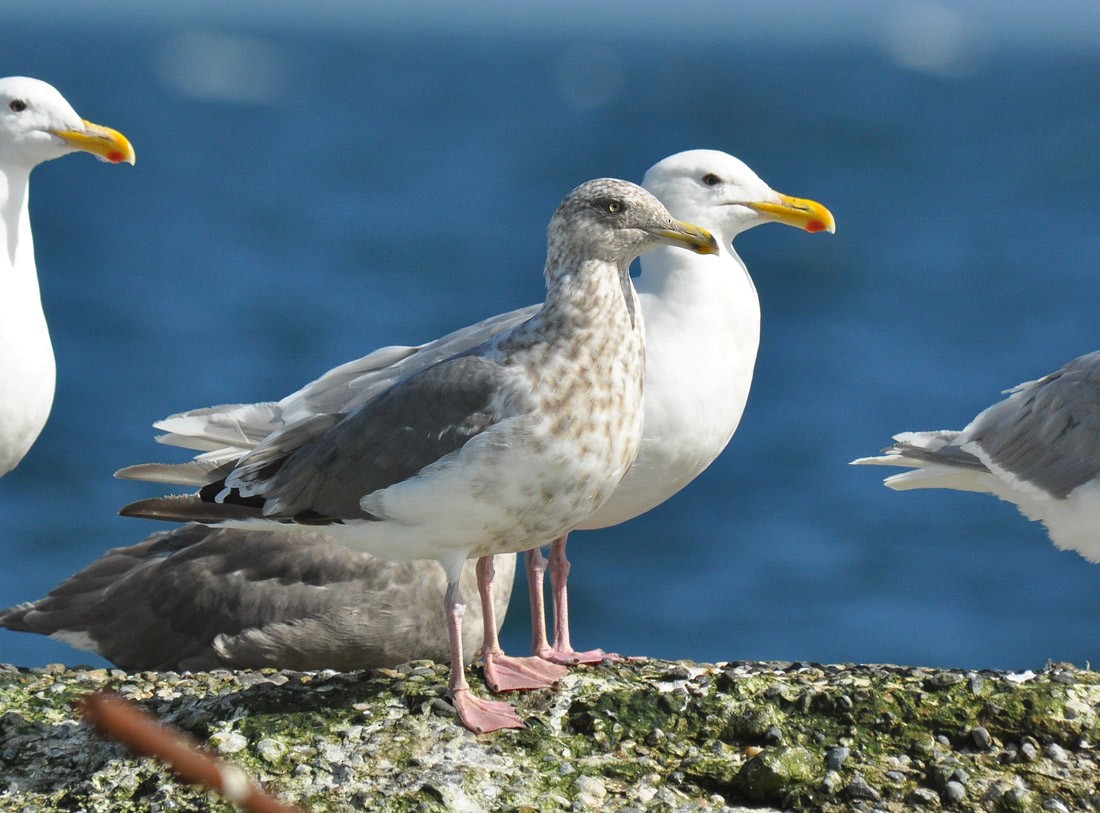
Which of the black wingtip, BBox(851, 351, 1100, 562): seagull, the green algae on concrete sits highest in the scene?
BBox(851, 351, 1100, 562): seagull

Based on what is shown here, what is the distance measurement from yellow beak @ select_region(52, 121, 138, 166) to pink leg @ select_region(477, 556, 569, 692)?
7.46 feet

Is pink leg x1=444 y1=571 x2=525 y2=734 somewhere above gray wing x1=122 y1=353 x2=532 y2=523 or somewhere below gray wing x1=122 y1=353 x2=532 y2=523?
below

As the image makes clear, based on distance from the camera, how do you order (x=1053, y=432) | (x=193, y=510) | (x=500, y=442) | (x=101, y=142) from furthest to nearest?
(x=1053, y=432)
(x=101, y=142)
(x=193, y=510)
(x=500, y=442)

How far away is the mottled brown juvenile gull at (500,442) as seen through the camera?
14.8 feet

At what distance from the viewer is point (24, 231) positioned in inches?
258

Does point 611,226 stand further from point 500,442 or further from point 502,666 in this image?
point 502,666

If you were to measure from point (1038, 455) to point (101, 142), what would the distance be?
386 centimetres

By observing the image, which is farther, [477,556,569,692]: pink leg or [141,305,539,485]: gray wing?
[141,305,539,485]: gray wing

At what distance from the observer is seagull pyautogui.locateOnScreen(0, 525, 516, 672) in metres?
5.86

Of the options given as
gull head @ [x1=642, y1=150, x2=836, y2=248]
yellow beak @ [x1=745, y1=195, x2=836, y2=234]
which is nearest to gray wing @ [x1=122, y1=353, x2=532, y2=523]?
gull head @ [x1=642, y1=150, x2=836, y2=248]

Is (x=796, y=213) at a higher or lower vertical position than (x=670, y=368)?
higher

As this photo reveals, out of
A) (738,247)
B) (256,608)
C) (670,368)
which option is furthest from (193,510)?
(738,247)

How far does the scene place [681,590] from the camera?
86.4 feet

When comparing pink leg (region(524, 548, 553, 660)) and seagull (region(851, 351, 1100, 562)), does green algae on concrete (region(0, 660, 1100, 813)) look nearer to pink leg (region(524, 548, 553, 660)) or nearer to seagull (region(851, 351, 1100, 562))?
pink leg (region(524, 548, 553, 660))
